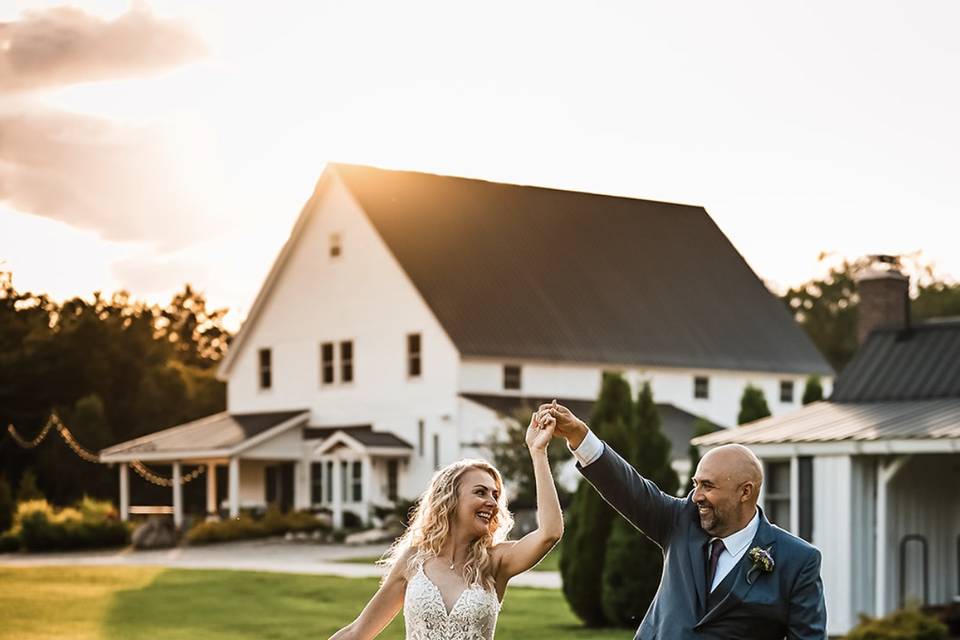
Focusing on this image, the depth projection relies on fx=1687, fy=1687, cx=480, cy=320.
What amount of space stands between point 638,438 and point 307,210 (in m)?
29.3

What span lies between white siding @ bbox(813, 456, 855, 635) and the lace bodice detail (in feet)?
49.6

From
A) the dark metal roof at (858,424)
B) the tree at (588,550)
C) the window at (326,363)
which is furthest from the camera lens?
the window at (326,363)

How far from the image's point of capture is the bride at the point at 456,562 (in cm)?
644

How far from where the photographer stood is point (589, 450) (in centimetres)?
603

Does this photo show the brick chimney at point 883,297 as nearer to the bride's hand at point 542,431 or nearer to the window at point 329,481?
the bride's hand at point 542,431

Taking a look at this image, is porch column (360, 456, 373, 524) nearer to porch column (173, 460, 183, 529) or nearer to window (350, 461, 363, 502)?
window (350, 461, 363, 502)

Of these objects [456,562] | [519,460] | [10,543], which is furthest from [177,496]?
[456,562]

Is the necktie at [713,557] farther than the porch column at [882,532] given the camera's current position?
No

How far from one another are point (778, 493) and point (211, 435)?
2855 centimetres

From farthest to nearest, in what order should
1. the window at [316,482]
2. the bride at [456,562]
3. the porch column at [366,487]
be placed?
the window at [316,482]
the porch column at [366,487]
the bride at [456,562]

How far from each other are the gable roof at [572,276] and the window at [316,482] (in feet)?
19.4

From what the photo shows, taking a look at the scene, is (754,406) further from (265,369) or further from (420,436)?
(265,369)

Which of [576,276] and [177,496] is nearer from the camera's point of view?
[177,496]

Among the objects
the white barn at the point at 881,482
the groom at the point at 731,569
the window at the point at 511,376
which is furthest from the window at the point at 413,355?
the groom at the point at 731,569
